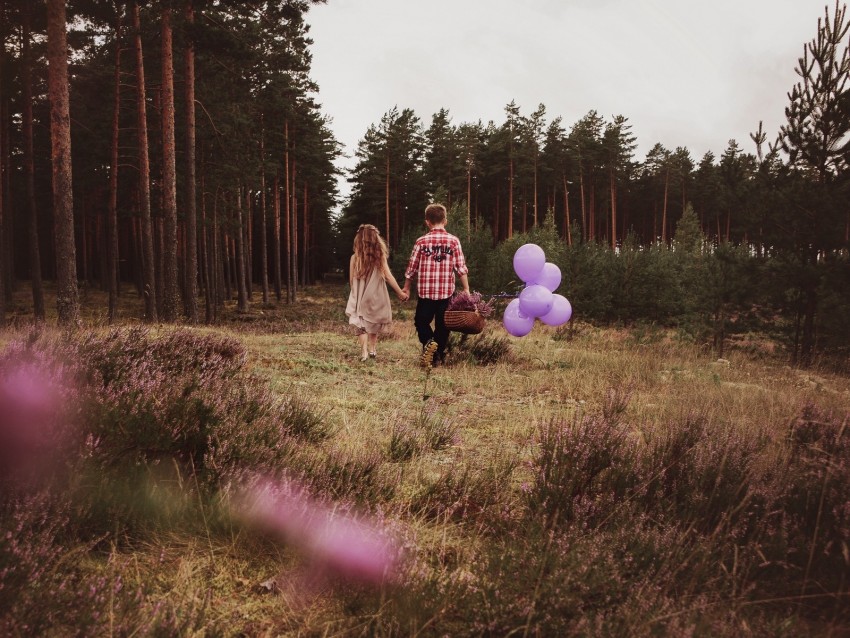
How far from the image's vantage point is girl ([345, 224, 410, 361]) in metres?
8.48

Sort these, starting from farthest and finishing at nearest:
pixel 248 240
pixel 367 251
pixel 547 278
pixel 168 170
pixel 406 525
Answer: pixel 248 240 < pixel 168 170 < pixel 547 278 < pixel 367 251 < pixel 406 525

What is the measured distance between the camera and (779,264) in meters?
11.4

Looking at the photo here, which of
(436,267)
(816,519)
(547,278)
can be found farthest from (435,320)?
(816,519)

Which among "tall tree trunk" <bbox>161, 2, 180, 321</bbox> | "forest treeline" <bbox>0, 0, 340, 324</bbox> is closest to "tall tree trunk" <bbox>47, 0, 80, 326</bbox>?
"forest treeline" <bbox>0, 0, 340, 324</bbox>

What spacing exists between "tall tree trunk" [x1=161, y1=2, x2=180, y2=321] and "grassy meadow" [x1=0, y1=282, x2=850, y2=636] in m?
11.4

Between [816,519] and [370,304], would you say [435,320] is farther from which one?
[816,519]

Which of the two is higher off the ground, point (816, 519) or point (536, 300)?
point (536, 300)

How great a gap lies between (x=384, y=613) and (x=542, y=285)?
8.57 m

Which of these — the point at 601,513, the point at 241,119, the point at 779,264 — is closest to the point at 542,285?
the point at 779,264

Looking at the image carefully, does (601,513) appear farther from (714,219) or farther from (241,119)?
(714,219)

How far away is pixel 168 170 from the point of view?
572 inches

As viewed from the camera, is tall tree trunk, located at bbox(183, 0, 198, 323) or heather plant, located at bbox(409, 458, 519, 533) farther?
tall tree trunk, located at bbox(183, 0, 198, 323)

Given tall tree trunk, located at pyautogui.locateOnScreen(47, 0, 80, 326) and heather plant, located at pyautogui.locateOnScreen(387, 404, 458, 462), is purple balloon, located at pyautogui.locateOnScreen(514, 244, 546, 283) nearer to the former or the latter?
heather plant, located at pyautogui.locateOnScreen(387, 404, 458, 462)

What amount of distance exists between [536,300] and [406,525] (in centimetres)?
735
